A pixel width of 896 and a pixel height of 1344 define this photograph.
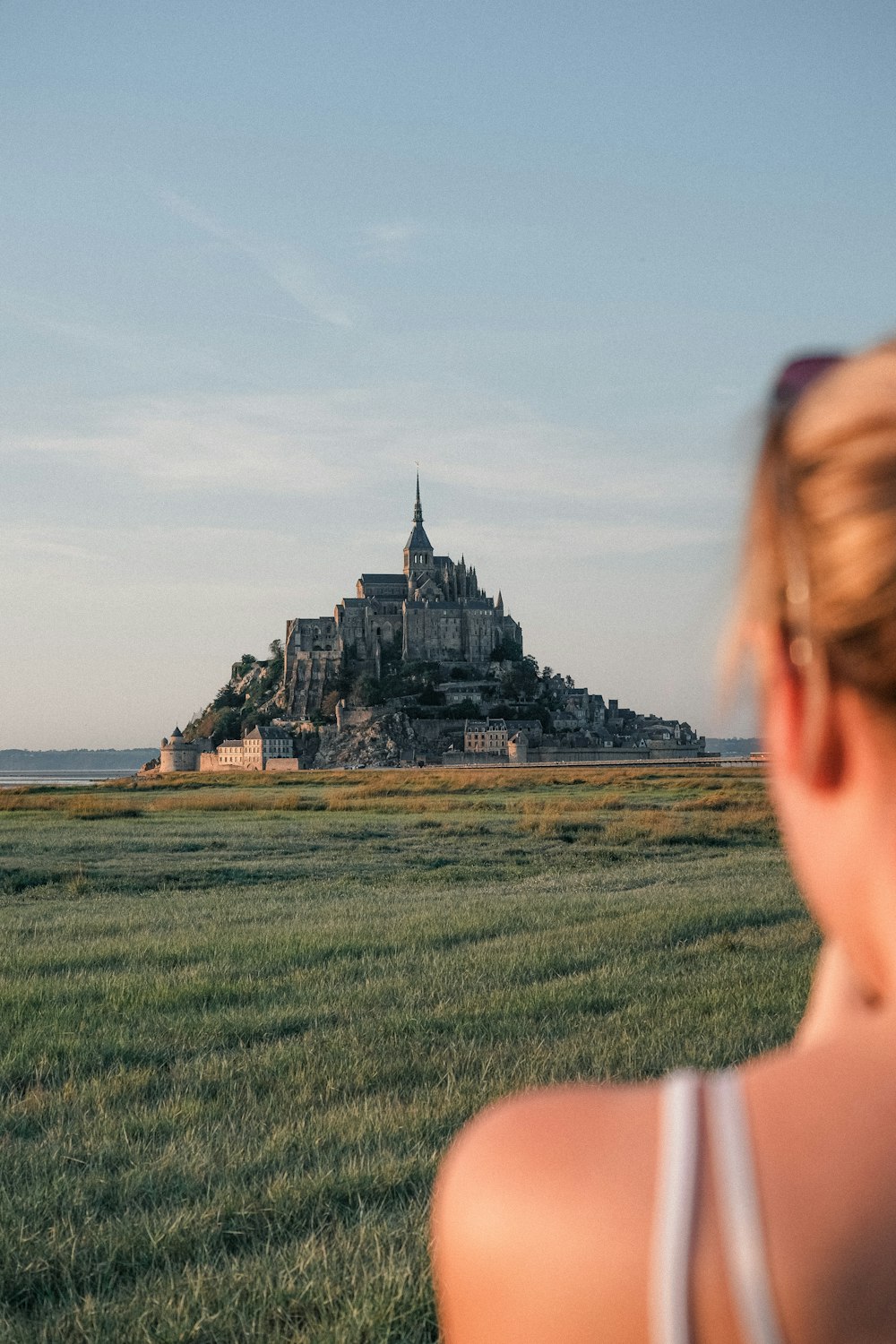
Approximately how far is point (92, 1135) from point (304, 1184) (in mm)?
1080

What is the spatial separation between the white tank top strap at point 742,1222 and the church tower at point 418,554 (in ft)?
377

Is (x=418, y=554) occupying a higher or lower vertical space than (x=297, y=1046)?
higher

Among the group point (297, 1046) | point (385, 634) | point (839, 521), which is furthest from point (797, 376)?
point (385, 634)

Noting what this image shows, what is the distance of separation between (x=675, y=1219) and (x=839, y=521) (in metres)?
0.37

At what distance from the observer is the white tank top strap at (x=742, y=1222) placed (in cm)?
61

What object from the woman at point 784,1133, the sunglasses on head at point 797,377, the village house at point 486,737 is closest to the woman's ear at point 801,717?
the woman at point 784,1133

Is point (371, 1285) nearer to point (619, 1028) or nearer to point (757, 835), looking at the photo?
point (619, 1028)

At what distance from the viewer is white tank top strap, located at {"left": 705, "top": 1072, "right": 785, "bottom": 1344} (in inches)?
23.9

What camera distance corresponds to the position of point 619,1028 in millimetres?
6137

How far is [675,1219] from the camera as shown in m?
0.62

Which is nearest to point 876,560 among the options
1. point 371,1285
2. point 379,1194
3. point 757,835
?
point 371,1285

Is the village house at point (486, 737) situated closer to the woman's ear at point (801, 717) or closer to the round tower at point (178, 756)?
the round tower at point (178, 756)

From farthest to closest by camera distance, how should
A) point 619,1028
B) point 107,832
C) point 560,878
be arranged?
point 107,832 → point 560,878 → point 619,1028

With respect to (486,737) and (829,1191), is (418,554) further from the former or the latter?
(829,1191)
